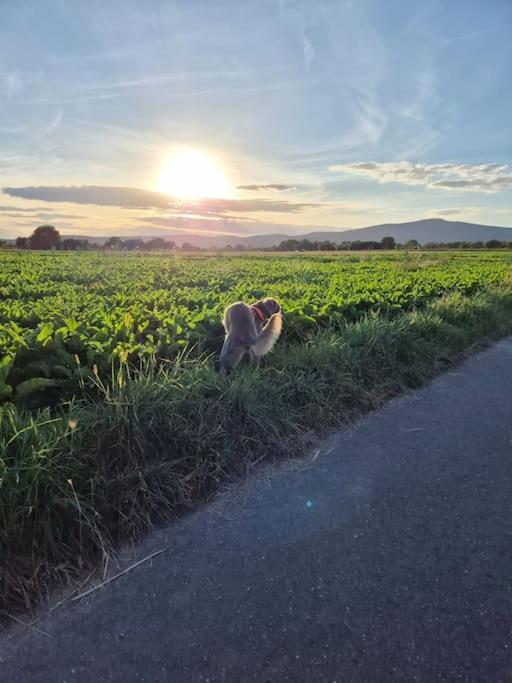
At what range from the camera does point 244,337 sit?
193 inches

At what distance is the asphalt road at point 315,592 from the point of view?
2.05 metres

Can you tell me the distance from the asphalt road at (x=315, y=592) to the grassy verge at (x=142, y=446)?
0.24 metres

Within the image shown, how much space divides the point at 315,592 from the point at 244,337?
2875mm

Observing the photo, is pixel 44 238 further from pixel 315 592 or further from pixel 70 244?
pixel 315 592

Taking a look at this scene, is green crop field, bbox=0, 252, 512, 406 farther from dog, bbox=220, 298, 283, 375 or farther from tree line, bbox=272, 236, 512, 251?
tree line, bbox=272, 236, 512, 251

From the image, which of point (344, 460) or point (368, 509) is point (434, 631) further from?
point (344, 460)

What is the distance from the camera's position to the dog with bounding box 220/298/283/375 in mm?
4883

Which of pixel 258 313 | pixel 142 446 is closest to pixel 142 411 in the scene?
pixel 142 446

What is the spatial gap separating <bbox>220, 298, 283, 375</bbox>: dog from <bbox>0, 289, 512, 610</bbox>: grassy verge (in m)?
0.27

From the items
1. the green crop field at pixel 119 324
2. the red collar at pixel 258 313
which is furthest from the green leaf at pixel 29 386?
the red collar at pixel 258 313

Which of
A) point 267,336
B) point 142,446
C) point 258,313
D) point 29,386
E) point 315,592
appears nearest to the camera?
point 315,592

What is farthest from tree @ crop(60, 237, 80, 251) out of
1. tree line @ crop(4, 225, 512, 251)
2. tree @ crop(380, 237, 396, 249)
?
tree @ crop(380, 237, 396, 249)

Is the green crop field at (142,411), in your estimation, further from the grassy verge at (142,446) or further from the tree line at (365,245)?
the tree line at (365,245)

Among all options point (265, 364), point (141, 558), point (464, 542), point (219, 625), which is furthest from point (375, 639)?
point (265, 364)
